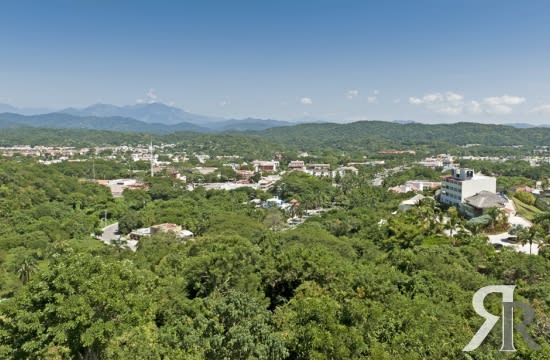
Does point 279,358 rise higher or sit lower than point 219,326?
lower

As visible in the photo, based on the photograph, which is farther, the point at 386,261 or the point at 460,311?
the point at 386,261

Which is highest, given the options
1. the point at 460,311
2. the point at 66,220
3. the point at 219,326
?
the point at 219,326

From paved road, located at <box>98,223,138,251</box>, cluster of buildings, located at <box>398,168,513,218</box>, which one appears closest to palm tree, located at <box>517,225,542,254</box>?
cluster of buildings, located at <box>398,168,513,218</box>

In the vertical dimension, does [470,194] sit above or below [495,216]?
above

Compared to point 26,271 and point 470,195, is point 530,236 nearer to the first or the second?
point 470,195

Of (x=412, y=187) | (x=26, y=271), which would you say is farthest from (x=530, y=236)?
(x=26, y=271)

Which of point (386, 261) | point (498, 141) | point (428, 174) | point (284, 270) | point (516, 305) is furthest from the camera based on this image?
point (498, 141)

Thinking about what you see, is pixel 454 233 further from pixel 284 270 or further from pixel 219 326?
pixel 219 326

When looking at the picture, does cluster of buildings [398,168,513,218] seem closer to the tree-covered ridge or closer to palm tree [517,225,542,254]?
the tree-covered ridge

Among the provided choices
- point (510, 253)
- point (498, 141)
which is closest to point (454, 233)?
point (510, 253)

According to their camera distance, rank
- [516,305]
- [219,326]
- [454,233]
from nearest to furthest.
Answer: [219,326], [516,305], [454,233]
